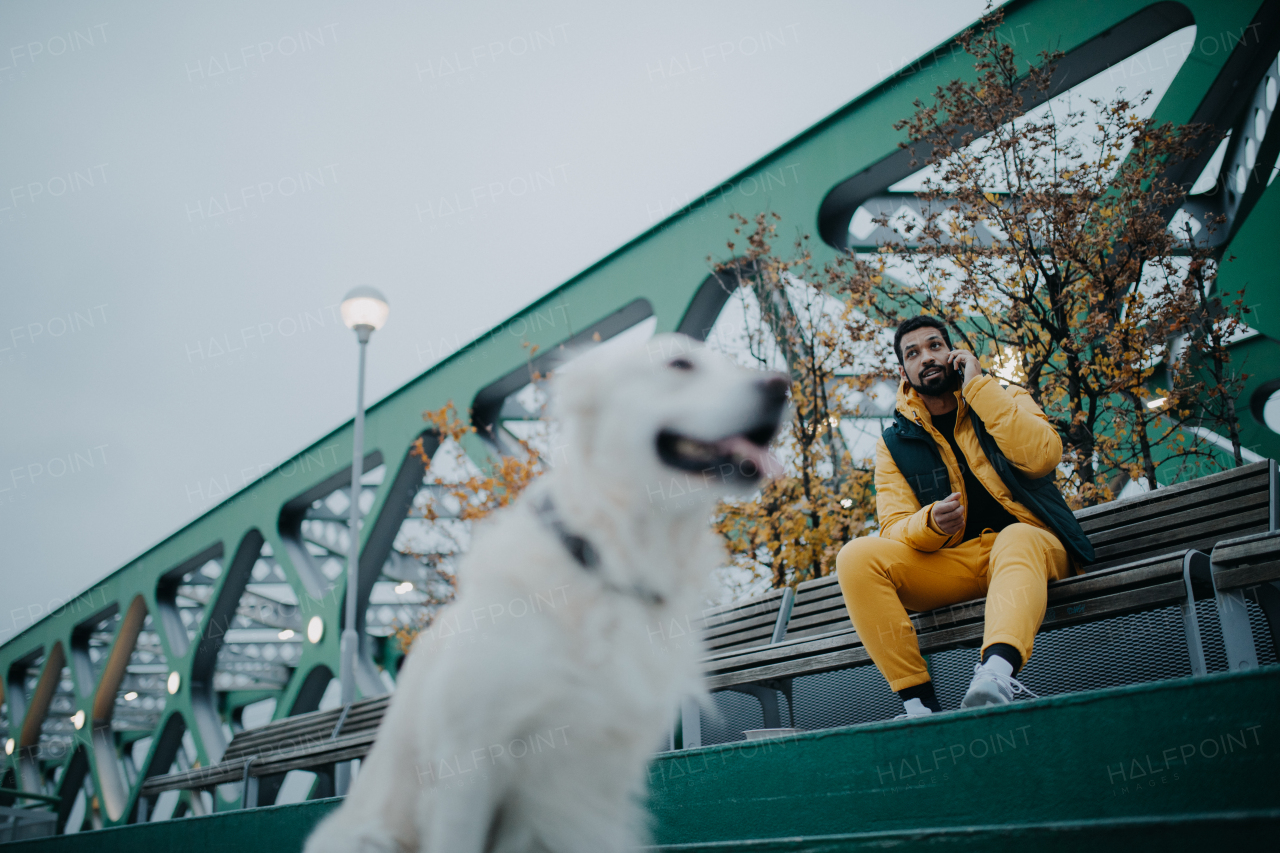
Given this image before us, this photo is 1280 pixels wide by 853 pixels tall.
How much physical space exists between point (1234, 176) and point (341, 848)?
907cm

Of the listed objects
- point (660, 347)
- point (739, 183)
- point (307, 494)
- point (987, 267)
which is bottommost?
point (660, 347)

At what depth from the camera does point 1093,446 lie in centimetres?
474

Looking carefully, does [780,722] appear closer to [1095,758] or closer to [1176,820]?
[1095,758]

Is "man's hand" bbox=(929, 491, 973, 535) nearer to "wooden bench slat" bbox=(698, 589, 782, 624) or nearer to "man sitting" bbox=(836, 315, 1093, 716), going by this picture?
"man sitting" bbox=(836, 315, 1093, 716)

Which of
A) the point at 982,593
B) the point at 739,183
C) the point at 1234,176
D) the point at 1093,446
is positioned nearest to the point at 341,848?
the point at 982,593

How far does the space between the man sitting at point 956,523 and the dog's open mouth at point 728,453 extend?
0.99 m

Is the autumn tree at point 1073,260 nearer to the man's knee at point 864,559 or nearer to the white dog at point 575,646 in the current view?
the man's knee at point 864,559

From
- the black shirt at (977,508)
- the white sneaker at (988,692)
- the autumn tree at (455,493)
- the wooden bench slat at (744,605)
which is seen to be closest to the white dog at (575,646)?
the white sneaker at (988,692)

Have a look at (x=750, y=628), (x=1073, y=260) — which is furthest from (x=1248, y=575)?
(x=1073, y=260)

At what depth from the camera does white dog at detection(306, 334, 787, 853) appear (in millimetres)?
1050

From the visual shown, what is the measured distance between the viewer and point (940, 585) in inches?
92.8

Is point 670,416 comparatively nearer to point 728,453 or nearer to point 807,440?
point 728,453

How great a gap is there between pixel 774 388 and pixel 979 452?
1.64 m

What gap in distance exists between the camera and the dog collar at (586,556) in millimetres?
1144
